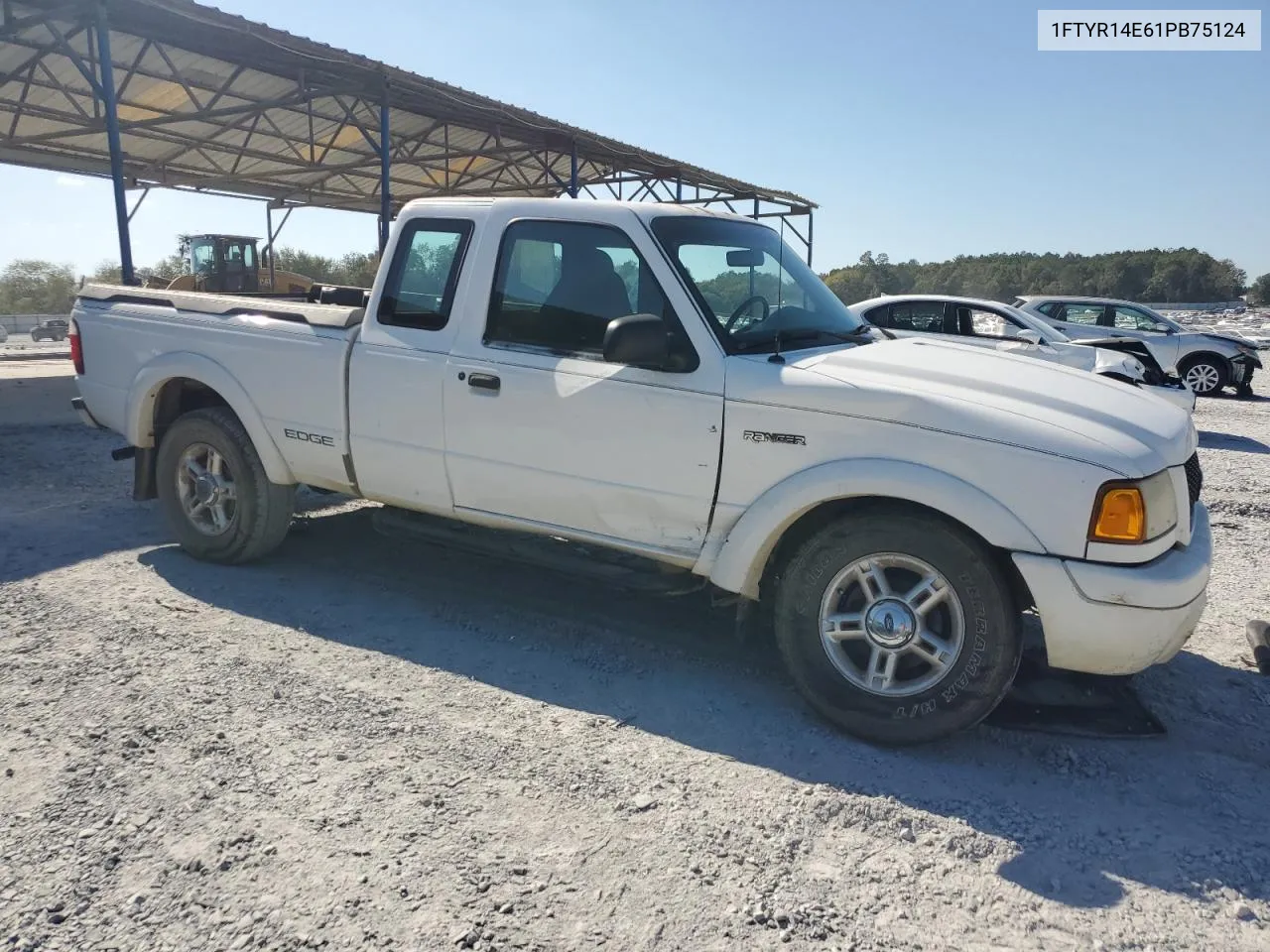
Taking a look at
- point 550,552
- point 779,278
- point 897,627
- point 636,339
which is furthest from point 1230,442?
point 636,339

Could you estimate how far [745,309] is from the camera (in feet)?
12.4

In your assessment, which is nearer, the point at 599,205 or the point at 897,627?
the point at 897,627

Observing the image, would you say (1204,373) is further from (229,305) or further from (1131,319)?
(229,305)

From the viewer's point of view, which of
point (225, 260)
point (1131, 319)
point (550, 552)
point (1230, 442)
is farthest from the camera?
point (225, 260)

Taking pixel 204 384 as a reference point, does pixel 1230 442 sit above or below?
below

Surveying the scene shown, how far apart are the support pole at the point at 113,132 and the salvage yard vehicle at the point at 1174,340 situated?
1291 cm

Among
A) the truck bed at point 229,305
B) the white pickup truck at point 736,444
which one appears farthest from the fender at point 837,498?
the truck bed at point 229,305

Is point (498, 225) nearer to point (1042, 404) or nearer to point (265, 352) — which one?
point (265, 352)

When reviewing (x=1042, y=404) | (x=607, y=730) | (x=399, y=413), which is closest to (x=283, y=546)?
(x=399, y=413)

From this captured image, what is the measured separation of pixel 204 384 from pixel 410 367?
1.58 metres

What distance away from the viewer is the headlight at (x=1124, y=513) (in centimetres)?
286

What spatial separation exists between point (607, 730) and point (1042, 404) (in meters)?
2.00

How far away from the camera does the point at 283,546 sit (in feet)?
17.7

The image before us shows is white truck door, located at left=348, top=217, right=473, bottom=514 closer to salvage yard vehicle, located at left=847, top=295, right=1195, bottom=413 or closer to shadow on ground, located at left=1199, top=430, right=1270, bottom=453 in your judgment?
salvage yard vehicle, located at left=847, top=295, right=1195, bottom=413
